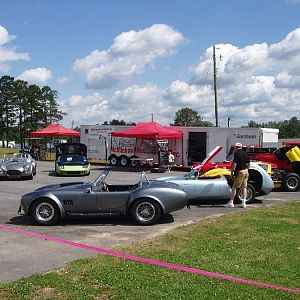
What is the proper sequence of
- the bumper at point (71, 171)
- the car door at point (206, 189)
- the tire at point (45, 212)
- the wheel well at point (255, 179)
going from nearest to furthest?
the tire at point (45, 212), the car door at point (206, 189), the wheel well at point (255, 179), the bumper at point (71, 171)

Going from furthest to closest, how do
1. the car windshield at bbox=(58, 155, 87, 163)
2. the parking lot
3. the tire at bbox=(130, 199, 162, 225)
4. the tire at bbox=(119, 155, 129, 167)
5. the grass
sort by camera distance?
the tire at bbox=(119, 155, 129, 167), the car windshield at bbox=(58, 155, 87, 163), the tire at bbox=(130, 199, 162, 225), the parking lot, the grass

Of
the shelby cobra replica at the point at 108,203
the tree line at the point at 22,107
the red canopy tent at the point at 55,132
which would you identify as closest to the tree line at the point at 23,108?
the tree line at the point at 22,107

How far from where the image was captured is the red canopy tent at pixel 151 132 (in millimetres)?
27547

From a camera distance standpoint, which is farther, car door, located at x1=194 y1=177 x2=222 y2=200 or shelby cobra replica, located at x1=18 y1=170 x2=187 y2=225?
car door, located at x1=194 y1=177 x2=222 y2=200

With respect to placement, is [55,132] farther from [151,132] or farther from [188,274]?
[188,274]

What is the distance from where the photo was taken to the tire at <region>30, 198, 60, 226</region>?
9.91 meters

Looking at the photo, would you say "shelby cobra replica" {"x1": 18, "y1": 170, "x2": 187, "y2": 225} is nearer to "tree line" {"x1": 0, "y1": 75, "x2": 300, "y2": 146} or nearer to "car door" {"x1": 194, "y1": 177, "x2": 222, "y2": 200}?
"car door" {"x1": 194, "y1": 177, "x2": 222, "y2": 200}

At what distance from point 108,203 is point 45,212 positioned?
139 centimetres

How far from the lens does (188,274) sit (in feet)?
19.1

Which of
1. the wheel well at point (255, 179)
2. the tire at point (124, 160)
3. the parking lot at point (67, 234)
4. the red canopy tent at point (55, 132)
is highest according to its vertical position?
the red canopy tent at point (55, 132)

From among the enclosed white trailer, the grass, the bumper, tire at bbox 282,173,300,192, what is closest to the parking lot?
the grass

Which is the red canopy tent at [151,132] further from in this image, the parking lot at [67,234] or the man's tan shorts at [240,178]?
the man's tan shorts at [240,178]

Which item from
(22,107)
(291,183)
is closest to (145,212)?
(291,183)

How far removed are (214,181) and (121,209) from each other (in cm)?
356
